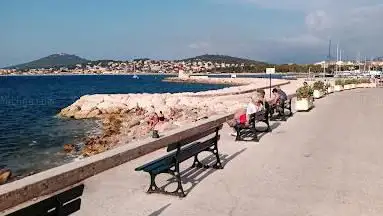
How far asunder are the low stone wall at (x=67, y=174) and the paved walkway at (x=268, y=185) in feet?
0.55

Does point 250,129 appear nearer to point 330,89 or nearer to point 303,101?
point 303,101

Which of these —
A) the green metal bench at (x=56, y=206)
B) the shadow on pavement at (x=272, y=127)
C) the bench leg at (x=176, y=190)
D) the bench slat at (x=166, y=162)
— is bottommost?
the shadow on pavement at (x=272, y=127)

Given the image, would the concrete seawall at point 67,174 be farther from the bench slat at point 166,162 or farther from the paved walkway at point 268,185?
the bench slat at point 166,162

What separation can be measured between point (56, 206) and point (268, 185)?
3.89 metres

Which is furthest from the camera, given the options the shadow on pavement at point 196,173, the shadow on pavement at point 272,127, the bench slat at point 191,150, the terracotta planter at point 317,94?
the terracotta planter at point 317,94

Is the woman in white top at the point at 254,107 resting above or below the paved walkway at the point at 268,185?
above

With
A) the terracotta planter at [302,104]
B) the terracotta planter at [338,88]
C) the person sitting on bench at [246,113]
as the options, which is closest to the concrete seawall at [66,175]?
the person sitting on bench at [246,113]

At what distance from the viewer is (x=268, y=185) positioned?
7.15m

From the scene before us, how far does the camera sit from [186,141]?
726 cm

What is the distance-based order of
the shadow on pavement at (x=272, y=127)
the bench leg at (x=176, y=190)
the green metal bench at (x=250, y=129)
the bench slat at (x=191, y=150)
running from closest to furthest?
the bench leg at (x=176, y=190) < the bench slat at (x=191, y=150) < the green metal bench at (x=250, y=129) < the shadow on pavement at (x=272, y=127)

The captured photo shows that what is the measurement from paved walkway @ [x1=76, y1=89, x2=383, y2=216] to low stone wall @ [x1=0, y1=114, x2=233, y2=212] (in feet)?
0.55

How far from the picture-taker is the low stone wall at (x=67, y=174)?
5883 mm

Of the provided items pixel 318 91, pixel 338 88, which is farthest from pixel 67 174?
pixel 338 88

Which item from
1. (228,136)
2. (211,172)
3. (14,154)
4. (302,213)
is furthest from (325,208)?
(14,154)
